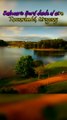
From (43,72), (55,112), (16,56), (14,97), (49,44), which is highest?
(49,44)

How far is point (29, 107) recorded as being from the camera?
7.16 feet

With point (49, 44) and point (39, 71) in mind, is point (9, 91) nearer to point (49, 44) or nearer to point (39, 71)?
point (39, 71)

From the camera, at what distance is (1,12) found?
2.36 m

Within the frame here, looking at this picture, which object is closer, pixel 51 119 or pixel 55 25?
pixel 51 119

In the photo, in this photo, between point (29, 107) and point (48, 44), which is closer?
point (29, 107)

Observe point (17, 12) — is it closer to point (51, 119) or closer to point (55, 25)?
point (55, 25)

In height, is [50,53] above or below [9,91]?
above

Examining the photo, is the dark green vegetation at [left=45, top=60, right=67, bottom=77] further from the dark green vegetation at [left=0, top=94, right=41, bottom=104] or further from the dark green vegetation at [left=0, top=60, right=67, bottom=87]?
the dark green vegetation at [left=0, top=94, right=41, bottom=104]

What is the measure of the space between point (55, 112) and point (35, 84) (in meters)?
0.30

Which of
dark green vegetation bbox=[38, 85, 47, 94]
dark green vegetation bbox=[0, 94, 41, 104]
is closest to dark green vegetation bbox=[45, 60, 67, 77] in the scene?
dark green vegetation bbox=[38, 85, 47, 94]

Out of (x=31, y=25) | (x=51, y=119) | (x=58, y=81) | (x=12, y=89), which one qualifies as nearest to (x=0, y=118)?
(x=12, y=89)

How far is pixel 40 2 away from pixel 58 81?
2.41ft

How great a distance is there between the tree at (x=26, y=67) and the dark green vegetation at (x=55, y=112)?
338 mm

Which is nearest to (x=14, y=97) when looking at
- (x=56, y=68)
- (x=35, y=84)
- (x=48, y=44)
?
(x=35, y=84)
